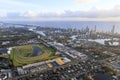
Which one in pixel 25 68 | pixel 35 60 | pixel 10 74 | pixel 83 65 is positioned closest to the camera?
pixel 10 74

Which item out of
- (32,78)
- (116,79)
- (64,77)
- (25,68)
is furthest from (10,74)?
(116,79)

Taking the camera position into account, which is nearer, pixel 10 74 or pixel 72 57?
pixel 10 74

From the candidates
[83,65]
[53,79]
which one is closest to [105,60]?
[83,65]

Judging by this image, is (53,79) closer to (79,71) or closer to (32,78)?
(32,78)

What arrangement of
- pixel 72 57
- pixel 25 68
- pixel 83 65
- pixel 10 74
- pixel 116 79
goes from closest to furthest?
1. pixel 116 79
2. pixel 10 74
3. pixel 25 68
4. pixel 83 65
5. pixel 72 57

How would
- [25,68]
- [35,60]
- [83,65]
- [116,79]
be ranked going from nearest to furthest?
[116,79]
[25,68]
[83,65]
[35,60]

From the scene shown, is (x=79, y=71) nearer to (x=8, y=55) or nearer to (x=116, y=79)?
(x=116, y=79)

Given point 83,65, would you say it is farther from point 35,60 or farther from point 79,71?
point 35,60

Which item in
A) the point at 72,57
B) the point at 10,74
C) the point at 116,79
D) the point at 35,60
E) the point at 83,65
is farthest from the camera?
the point at 72,57

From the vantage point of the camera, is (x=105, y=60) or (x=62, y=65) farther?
(x=105, y=60)
